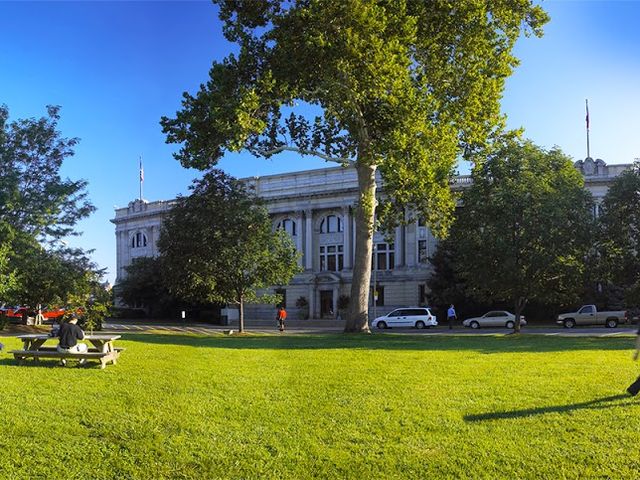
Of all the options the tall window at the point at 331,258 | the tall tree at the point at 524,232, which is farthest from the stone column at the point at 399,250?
the tall tree at the point at 524,232

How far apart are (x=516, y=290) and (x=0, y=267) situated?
81.2ft

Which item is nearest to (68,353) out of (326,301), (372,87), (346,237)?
(372,87)

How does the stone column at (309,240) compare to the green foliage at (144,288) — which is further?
the stone column at (309,240)

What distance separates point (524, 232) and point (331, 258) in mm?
49390

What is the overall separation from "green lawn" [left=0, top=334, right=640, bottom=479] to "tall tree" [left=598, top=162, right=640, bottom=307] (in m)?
23.8

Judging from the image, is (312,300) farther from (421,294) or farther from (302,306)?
(421,294)

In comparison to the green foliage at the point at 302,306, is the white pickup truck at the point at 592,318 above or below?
above

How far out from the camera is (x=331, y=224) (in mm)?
79875

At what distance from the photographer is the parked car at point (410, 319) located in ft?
169

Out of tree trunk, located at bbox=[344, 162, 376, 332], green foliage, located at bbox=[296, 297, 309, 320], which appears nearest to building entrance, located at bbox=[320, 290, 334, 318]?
green foliage, located at bbox=[296, 297, 309, 320]

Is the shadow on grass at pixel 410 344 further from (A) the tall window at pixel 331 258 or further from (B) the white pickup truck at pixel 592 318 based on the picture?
(A) the tall window at pixel 331 258

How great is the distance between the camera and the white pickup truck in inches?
1751

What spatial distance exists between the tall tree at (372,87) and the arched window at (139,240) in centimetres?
7385

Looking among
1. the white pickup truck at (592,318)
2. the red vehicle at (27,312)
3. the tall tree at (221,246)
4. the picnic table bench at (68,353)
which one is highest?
the tall tree at (221,246)
